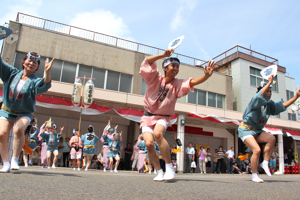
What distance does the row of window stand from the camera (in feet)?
48.3

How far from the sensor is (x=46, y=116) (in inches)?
560

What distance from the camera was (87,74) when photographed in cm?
1545

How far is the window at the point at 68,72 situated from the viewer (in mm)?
14914

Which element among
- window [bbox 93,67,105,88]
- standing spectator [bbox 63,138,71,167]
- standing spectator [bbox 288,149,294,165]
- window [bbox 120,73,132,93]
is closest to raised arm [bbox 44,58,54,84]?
standing spectator [bbox 63,138,71,167]

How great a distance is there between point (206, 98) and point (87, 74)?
9.34 m

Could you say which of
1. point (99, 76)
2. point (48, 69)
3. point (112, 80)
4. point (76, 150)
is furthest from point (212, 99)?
point (48, 69)

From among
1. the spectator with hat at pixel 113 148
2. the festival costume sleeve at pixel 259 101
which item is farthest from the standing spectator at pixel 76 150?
the festival costume sleeve at pixel 259 101

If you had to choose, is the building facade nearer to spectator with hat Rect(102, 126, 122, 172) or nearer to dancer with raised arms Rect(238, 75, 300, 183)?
spectator with hat Rect(102, 126, 122, 172)

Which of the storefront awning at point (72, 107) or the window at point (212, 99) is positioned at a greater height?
the window at point (212, 99)

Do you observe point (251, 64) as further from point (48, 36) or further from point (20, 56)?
point (20, 56)

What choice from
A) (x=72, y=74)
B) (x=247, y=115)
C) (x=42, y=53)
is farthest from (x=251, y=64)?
(x=247, y=115)

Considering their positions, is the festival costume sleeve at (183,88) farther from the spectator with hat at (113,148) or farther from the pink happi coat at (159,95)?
the spectator with hat at (113,148)

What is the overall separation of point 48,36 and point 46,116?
Result: 4772 mm

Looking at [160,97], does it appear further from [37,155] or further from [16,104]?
[37,155]
